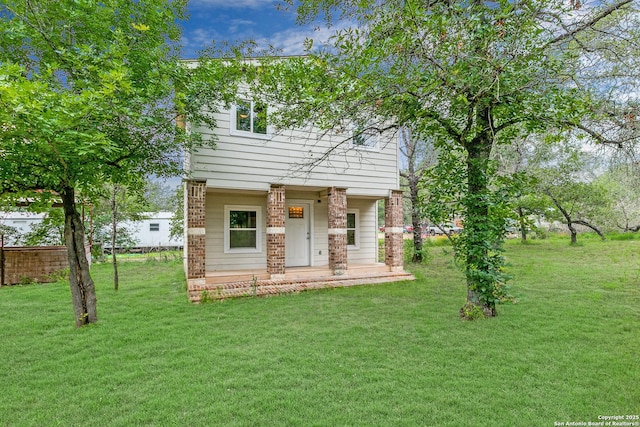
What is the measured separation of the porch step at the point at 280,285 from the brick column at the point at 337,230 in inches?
14.4

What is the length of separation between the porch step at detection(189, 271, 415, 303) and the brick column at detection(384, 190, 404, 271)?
0.35 metres

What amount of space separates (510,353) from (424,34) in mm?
4036

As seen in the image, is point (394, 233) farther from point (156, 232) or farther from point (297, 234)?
point (156, 232)

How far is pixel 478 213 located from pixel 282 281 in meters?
4.74

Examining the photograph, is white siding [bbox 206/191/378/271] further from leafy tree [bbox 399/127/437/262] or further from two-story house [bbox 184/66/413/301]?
leafy tree [bbox 399/127/437/262]

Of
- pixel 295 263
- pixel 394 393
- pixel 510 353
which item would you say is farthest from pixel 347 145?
pixel 394 393

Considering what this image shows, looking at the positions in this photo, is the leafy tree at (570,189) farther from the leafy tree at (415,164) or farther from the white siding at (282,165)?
the white siding at (282,165)

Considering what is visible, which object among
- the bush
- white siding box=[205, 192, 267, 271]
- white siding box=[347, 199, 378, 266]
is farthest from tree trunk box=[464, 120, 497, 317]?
the bush

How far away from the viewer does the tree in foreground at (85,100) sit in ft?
12.0

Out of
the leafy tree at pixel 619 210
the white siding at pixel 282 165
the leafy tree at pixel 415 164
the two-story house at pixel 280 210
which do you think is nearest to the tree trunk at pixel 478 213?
the white siding at pixel 282 165

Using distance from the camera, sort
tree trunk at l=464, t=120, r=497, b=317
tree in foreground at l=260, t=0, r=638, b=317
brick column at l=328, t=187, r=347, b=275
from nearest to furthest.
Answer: tree in foreground at l=260, t=0, r=638, b=317, tree trunk at l=464, t=120, r=497, b=317, brick column at l=328, t=187, r=347, b=275

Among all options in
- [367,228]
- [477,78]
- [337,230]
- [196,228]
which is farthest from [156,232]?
[477,78]

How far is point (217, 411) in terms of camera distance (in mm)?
2785

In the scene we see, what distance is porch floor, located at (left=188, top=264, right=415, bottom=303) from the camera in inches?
280
